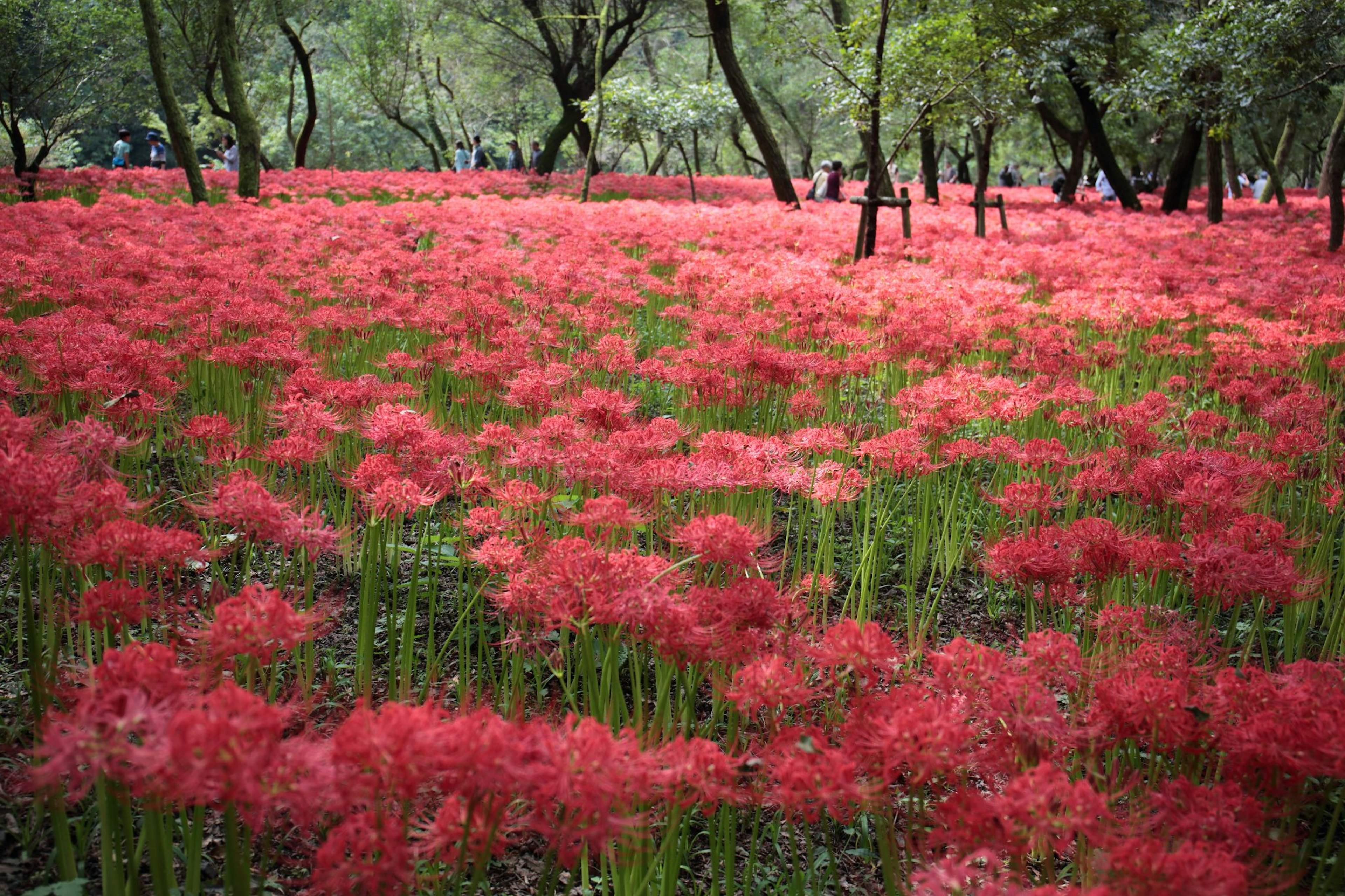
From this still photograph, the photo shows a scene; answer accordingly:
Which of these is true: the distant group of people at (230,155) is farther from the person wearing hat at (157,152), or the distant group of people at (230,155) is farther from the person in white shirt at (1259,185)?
the person in white shirt at (1259,185)

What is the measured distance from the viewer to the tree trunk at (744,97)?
60.7 ft

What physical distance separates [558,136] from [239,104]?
1249 centimetres

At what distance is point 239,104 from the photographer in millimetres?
14305

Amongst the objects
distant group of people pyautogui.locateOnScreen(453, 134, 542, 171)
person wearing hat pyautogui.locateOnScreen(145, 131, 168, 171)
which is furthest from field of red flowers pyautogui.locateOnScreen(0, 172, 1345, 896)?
distant group of people pyautogui.locateOnScreen(453, 134, 542, 171)

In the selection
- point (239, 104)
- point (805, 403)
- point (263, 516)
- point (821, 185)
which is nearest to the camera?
point (263, 516)

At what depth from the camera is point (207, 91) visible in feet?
71.1

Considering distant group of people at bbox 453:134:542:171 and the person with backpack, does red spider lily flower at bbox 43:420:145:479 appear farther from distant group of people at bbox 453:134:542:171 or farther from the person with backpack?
distant group of people at bbox 453:134:542:171

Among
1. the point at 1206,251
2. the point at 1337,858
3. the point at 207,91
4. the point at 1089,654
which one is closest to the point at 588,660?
the point at 1337,858

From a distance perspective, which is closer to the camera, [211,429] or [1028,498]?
[211,429]

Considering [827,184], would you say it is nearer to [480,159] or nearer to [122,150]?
[480,159]

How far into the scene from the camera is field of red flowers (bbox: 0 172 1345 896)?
5.02ft

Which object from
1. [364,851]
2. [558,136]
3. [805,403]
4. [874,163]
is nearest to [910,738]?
[364,851]

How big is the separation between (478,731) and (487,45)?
33.7 meters

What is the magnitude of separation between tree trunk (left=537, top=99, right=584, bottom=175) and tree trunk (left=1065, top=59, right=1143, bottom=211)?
1272 cm
